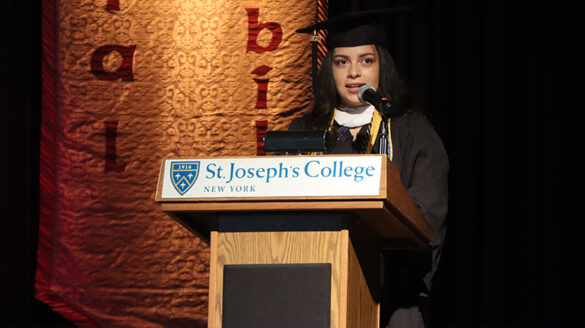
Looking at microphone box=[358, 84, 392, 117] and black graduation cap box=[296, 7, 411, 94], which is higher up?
black graduation cap box=[296, 7, 411, 94]

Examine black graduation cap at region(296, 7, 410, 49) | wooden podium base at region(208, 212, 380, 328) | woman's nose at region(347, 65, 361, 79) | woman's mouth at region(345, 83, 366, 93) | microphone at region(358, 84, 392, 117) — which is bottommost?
wooden podium base at region(208, 212, 380, 328)

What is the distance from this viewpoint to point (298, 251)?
1938 mm

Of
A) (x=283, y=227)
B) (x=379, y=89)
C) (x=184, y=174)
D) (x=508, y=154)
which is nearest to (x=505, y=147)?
(x=508, y=154)

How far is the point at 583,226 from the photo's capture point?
3.43 meters

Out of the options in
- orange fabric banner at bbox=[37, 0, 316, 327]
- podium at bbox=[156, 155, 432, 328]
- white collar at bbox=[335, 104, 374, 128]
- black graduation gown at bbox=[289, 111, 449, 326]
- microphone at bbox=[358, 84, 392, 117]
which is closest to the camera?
podium at bbox=[156, 155, 432, 328]

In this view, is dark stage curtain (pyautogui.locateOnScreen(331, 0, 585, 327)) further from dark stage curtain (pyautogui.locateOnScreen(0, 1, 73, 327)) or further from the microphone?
dark stage curtain (pyautogui.locateOnScreen(0, 1, 73, 327))

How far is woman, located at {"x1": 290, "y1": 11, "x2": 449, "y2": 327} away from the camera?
8.25 ft

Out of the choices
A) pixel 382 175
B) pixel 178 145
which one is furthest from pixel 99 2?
pixel 382 175

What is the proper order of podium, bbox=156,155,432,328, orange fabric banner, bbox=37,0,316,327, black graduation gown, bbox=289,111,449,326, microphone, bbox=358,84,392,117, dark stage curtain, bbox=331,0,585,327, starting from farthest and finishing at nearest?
1. orange fabric banner, bbox=37,0,316,327
2. dark stage curtain, bbox=331,0,585,327
3. black graduation gown, bbox=289,111,449,326
4. microphone, bbox=358,84,392,117
5. podium, bbox=156,155,432,328

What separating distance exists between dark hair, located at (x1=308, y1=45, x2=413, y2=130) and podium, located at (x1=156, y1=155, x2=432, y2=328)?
39.9 inches

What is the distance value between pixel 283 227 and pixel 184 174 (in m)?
0.26

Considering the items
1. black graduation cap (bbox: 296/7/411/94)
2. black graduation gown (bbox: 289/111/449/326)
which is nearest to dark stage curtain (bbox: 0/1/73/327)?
black graduation cap (bbox: 296/7/411/94)

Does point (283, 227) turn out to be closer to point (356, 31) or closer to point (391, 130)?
point (391, 130)

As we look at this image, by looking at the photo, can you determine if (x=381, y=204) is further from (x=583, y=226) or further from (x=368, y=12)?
(x=583, y=226)
